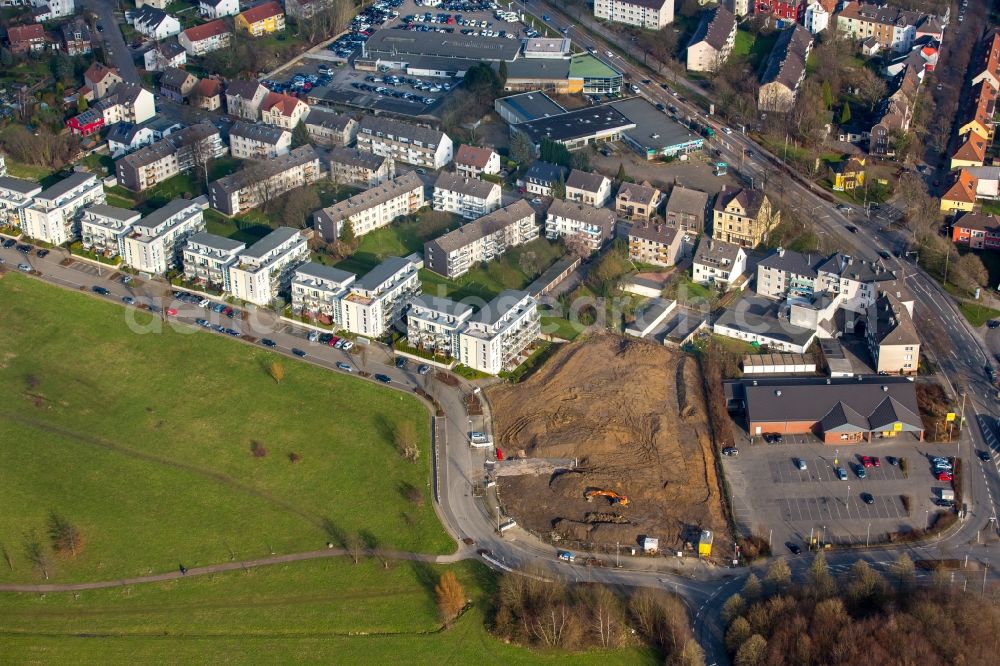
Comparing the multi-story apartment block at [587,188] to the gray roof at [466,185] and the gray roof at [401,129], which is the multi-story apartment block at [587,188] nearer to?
the gray roof at [466,185]

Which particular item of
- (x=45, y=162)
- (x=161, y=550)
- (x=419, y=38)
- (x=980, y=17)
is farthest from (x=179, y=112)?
(x=980, y=17)

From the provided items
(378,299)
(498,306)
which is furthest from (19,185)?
(498,306)

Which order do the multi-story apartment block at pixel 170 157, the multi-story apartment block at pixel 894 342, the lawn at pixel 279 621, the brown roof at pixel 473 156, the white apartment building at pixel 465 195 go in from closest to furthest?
the lawn at pixel 279 621
the multi-story apartment block at pixel 894 342
the white apartment building at pixel 465 195
the multi-story apartment block at pixel 170 157
the brown roof at pixel 473 156

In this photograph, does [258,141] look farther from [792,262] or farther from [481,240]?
[792,262]

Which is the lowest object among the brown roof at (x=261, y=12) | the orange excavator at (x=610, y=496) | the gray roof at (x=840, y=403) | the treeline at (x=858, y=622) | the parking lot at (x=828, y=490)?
the orange excavator at (x=610, y=496)

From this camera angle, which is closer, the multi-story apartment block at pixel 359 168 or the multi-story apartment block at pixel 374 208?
the multi-story apartment block at pixel 374 208

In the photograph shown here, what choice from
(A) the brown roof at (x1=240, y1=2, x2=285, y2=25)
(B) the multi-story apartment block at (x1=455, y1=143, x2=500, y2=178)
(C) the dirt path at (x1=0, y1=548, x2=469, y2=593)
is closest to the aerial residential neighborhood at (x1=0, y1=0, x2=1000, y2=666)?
(C) the dirt path at (x1=0, y1=548, x2=469, y2=593)

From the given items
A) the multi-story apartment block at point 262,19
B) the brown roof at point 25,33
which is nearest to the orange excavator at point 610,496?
the multi-story apartment block at point 262,19
